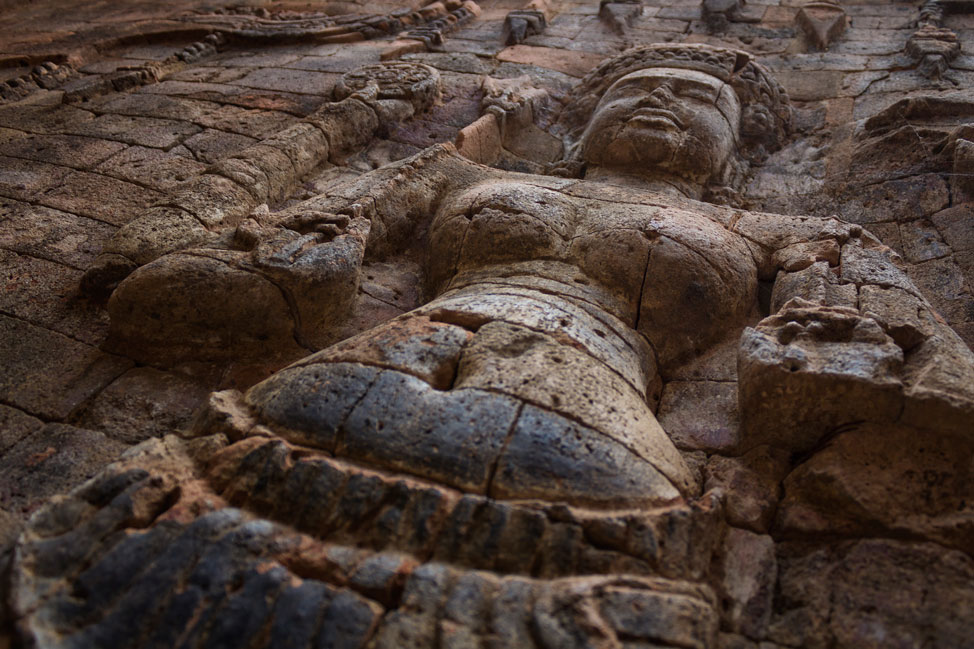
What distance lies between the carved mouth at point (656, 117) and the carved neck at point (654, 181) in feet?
0.90

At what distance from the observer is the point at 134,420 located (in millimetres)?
2471

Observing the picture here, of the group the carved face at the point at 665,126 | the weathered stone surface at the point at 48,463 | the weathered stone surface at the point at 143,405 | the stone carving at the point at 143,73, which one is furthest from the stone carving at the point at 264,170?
the stone carving at the point at 143,73

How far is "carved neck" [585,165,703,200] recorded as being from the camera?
3.64 metres

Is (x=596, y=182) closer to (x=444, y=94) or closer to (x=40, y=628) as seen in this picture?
(x=444, y=94)

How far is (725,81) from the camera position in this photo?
170 inches

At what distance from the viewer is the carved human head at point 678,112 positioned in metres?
3.72

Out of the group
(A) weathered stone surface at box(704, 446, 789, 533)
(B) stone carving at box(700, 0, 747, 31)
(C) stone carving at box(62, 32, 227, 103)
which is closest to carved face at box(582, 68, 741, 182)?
(A) weathered stone surface at box(704, 446, 789, 533)

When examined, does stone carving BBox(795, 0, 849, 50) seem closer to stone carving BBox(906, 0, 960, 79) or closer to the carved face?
stone carving BBox(906, 0, 960, 79)

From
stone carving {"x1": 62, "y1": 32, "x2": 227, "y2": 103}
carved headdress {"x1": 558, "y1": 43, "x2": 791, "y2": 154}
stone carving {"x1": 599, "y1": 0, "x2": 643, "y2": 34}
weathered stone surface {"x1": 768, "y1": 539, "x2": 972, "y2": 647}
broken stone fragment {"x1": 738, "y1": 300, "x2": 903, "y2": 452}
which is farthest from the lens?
stone carving {"x1": 599, "y1": 0, "x2": 643, "y2": 34}

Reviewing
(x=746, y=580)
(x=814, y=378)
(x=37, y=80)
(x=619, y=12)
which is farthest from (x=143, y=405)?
(x=619, y=12)

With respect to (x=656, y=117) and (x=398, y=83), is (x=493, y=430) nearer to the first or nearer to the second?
(x=656, y=117)

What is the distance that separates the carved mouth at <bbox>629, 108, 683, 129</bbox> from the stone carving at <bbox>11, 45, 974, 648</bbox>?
2.25ft

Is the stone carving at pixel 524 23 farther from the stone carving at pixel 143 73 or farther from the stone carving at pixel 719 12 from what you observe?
the stone carving at pixel 143 73

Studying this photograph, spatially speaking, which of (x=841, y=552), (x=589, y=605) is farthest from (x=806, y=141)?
(x=589, y=605)
